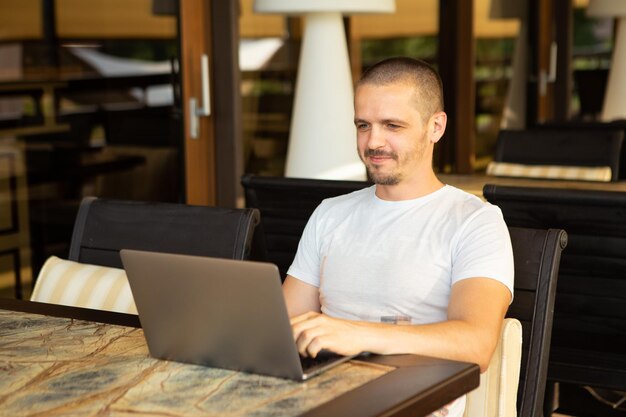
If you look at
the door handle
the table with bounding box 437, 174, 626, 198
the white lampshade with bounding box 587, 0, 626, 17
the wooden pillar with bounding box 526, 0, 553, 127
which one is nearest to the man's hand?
the table with bounding box 437, 174, 626, 198

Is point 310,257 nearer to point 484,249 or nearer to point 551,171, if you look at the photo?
point 484,249

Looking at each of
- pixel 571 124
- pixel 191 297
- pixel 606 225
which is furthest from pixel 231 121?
pixel 191 297

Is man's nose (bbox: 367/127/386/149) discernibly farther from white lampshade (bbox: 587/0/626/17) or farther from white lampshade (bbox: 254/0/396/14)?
white lampshade (bbox: 587/0/626/17)

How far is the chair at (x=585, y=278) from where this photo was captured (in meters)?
2.70

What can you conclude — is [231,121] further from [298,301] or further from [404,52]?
[298,301]

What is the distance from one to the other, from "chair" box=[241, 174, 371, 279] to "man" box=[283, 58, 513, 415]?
2.64 feet

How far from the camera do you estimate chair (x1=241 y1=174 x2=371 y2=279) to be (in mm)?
3145

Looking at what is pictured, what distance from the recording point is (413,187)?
2215 millimetres

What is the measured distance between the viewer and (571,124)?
214 inches

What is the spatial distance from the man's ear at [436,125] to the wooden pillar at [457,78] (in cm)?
488

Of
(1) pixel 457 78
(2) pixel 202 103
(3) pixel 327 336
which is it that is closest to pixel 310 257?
(3) pixel 327 336

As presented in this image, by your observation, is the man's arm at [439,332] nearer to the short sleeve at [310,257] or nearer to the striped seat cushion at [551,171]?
the short sleeve at [310,257]

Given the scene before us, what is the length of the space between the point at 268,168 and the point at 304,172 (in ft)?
2.87

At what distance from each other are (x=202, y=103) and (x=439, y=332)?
3157mm
